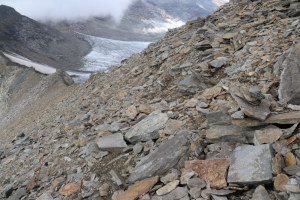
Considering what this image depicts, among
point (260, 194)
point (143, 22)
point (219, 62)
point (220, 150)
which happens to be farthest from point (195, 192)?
point (143, 22)

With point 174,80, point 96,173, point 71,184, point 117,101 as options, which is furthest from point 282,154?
point 117,101

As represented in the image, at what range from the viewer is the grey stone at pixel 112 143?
4610 mm

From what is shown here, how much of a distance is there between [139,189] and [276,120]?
2110 mm

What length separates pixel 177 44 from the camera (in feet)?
29.8

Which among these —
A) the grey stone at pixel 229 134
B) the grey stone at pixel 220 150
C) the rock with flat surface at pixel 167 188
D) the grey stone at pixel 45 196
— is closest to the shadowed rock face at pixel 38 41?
the grey stone at pixel 45 196

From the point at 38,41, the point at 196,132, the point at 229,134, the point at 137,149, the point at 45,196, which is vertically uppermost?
the point at 229,134

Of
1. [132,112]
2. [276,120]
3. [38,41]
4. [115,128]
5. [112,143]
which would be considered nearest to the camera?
[276,120]

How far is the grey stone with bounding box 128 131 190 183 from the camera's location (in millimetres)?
3461

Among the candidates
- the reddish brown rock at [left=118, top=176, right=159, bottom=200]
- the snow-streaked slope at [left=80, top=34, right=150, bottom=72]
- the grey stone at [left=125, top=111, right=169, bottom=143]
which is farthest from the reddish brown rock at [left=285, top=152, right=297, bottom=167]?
the snow-streaked slope at [left=80, top=34, right=150, bottom=72]

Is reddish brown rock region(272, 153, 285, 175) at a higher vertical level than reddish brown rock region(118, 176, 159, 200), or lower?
higher

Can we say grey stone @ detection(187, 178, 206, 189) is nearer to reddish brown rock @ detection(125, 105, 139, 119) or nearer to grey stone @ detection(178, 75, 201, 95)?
reddish brown rock @ detection(125, 105, 139, 119)

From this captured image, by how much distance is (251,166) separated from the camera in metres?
2.64

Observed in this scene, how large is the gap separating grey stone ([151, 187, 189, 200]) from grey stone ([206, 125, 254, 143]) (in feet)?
3.16

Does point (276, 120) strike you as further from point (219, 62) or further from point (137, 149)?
point (219, 62)
